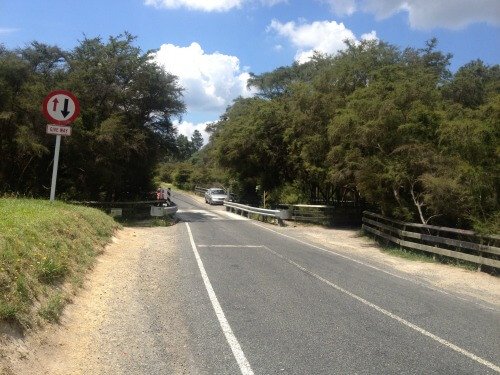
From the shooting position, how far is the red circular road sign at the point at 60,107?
1209cm

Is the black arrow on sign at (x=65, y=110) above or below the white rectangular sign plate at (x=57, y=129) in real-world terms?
above

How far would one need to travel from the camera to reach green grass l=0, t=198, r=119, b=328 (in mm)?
5715

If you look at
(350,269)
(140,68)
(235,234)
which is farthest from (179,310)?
(140,68)

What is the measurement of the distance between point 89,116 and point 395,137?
15.2 m

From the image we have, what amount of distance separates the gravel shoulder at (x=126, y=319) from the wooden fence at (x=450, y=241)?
0.65 m

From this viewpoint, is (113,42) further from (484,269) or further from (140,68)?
(484,269)

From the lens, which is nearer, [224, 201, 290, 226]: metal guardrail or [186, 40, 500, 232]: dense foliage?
[186, 40, 500, 232]: dense foliage

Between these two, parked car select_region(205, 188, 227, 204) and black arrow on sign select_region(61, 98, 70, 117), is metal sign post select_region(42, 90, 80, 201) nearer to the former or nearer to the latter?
black arrow on sign select_region(61, 98, 70, 117)

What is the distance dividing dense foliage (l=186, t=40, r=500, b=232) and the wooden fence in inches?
19.2

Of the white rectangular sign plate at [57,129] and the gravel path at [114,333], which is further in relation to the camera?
the white rectangular sign plate at [57,129]

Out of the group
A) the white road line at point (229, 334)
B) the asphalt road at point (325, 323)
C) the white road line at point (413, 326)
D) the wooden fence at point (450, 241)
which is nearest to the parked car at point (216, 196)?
the wooden fence at point (450, 241)

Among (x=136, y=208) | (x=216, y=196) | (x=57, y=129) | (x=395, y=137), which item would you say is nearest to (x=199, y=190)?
(x=216, y=196)

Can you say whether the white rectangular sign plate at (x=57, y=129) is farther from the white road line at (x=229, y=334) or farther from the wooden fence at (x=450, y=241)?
the wooden fence at (x=450, y=241)

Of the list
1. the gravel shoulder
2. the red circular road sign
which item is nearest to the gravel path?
the gravel shoulder
